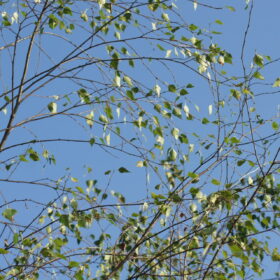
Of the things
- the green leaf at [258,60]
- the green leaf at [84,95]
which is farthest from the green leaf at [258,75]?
the green leaf at [84,95]

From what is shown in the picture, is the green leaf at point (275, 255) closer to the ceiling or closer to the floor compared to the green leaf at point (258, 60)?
closer to the floor

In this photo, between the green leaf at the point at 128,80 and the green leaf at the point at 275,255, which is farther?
the green leaf at the point at 275,255

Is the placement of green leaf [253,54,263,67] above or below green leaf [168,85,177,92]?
above

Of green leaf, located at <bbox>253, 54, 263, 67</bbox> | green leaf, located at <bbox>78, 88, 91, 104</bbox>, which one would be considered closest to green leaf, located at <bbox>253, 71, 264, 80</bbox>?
green leaf, located at <bbox>253, 54, 263, 67</bbox>

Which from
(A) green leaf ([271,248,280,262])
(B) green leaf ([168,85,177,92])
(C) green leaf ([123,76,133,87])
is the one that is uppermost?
(C) green leaf ([123,76,133,87])

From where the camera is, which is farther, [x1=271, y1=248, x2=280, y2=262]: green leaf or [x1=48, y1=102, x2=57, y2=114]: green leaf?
[x1=271, y1=248, x2=280, y2=262]: green leaf

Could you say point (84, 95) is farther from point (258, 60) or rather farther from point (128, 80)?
point (258, 60)

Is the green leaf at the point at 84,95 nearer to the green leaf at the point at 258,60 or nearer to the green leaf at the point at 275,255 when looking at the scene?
the green leaf at the point at 258,60

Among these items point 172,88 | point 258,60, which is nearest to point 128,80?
point 172,88

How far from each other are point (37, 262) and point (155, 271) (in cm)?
84

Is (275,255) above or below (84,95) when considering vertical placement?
below

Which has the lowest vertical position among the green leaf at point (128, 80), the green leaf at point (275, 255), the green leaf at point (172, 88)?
the green leaf at point (275, 255)

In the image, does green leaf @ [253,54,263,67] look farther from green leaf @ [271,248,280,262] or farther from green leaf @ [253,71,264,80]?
green leaf @ [271,248,280,262]

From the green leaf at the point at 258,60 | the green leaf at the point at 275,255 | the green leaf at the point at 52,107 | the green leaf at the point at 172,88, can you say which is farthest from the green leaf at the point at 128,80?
the green leaf at the point at 275,255
